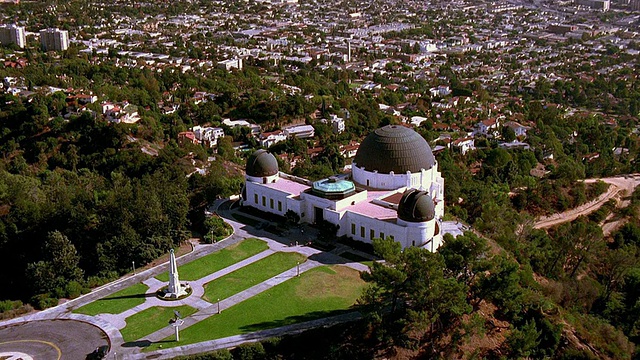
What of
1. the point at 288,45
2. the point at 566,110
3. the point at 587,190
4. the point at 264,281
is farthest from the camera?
the point at 288,45

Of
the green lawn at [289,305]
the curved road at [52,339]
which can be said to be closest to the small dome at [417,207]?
the green lawn at [289,305]

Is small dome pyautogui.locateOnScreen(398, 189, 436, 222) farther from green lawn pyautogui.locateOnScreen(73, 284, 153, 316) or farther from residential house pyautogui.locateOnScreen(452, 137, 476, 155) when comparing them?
residential house pyautogui.locateOnScreen(452, 137, 476, 155)

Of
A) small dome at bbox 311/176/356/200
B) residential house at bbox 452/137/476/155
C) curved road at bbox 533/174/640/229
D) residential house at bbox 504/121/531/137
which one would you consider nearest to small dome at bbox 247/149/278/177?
small dome at bbox 311/176/356/200

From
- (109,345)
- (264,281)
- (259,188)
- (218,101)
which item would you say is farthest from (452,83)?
(109,345)

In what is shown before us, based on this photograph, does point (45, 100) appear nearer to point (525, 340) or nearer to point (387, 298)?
point (387, 298)

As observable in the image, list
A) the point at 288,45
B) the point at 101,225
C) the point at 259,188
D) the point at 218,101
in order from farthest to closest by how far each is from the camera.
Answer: the point at 288,45
the point at 218,101
the point at 259,188
the point at 101,225

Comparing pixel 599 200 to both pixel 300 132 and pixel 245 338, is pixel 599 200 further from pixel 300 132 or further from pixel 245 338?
pixel 245 338
